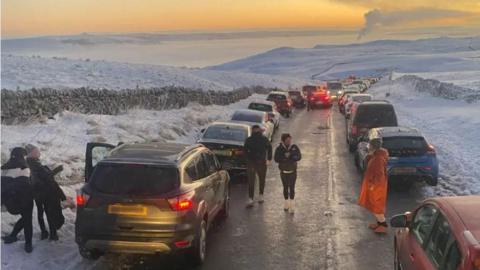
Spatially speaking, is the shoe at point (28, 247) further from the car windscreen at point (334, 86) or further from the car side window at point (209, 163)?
the car windscreen at point (334, 86)

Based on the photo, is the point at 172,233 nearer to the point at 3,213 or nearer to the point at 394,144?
the point at 3,213

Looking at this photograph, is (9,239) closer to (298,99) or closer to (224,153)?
(224,153)

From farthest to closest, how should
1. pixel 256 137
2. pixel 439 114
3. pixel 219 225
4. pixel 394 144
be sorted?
pixel 439 114 → pixel 394 144 → pixel 256 137 → pixel 219 225

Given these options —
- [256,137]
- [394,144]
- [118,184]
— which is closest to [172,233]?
[118,184]

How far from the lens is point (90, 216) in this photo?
7988 mm

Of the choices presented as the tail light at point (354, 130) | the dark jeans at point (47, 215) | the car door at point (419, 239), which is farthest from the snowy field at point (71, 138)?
the tail light at point (354, 130)

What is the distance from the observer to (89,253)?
8344 mm

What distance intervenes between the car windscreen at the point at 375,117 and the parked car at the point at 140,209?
497 inches

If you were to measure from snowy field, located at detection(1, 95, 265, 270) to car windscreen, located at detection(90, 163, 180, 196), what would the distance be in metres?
1.31

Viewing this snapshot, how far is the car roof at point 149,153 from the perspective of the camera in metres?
8.29

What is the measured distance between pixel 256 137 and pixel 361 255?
4185 mm

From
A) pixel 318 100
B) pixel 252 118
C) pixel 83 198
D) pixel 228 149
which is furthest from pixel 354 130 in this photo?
pixel 318 100

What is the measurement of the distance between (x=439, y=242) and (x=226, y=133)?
11.0 meters

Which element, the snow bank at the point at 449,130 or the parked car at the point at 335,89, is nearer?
the snow bank at the point at 449,130
